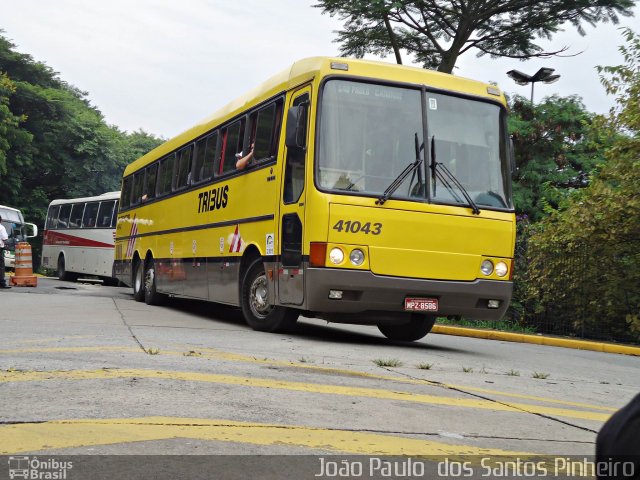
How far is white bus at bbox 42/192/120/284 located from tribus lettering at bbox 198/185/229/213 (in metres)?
16.1

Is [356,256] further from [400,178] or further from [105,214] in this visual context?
[105,214]

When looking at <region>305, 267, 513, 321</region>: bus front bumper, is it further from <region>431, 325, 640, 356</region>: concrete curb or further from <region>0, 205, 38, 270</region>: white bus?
<region>0, 205, 38, 270</region>: white bus

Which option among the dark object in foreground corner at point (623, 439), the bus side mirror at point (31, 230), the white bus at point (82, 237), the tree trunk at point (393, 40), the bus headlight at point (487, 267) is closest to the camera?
the dark object in foreground corner at point (623, 439)

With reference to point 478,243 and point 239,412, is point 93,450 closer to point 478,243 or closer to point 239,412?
point 239,412

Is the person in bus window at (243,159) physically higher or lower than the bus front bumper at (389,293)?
higher

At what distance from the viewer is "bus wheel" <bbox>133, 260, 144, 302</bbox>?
58.4 feet

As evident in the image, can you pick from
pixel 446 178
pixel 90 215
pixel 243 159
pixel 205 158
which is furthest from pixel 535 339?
pixel 90 215

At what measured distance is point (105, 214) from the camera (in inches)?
1167

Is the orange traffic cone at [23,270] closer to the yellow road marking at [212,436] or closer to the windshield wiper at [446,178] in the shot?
the windshield wiper at [446,178]

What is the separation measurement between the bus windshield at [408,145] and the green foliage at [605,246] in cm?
567

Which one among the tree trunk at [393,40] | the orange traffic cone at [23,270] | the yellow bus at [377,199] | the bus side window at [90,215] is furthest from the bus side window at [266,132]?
the bus side window at [90,215]

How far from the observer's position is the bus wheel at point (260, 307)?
10492 millimetres

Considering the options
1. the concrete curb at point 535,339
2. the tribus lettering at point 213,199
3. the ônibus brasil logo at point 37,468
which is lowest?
the ônibus brasil logo at point 37,468

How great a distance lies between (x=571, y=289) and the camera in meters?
15.9
